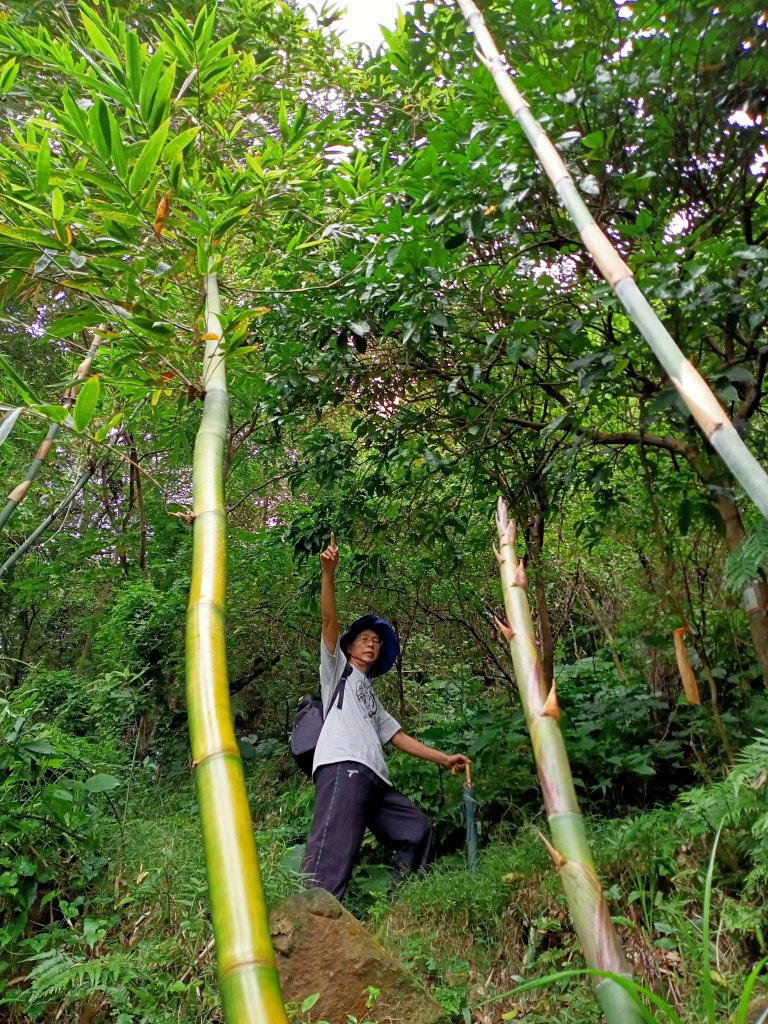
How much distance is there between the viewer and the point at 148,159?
5.10ft

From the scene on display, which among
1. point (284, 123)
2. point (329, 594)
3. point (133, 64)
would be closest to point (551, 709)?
point (133, 64)

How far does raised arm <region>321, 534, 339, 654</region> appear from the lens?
2.89 meters

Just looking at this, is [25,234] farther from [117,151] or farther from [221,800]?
[221,800]

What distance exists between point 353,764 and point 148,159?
2542 millimetres

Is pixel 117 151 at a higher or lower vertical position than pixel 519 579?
higher

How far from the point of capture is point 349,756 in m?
3.17

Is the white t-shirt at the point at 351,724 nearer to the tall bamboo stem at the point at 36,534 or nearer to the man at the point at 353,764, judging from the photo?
the man at the point at 353,764

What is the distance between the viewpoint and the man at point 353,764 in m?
3.02

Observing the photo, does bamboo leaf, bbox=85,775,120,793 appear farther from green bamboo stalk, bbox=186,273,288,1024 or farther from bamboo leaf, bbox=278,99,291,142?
bamboo leaf, bbox=278,99,291,142

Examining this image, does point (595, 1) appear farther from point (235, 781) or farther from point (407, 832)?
point (407, 832)

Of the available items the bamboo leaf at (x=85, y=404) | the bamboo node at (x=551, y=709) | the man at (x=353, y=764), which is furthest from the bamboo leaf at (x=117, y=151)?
the man at (x=353, y=764)

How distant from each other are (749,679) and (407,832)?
187 centimetres

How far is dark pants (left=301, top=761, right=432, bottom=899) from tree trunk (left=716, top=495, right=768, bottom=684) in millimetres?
1735

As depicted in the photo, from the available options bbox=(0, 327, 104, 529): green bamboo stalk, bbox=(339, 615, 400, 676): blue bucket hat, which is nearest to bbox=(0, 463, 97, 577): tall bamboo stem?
bbox=(0, 327, 104, 529): green bamboo stalk
